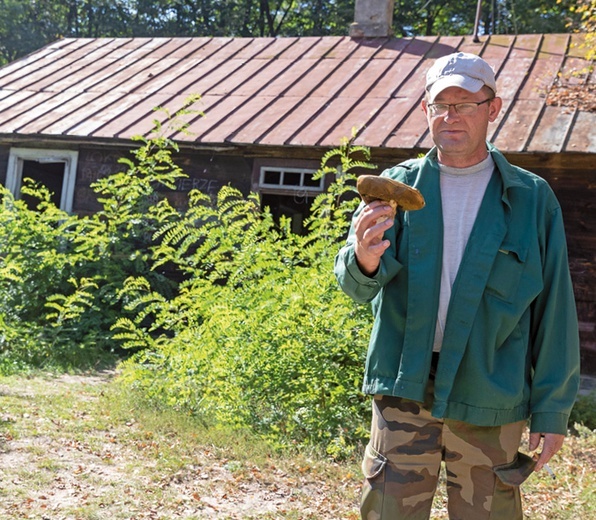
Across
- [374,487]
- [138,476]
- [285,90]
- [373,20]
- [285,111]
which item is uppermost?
[373,20]

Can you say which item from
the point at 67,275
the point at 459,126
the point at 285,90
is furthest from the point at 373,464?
the point at 285,90

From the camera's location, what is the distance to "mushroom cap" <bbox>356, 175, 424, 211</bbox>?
94.0 inches

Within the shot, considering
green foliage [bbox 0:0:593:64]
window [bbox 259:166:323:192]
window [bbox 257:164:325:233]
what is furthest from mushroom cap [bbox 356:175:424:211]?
green foliage [bbox 0:0:593:64]

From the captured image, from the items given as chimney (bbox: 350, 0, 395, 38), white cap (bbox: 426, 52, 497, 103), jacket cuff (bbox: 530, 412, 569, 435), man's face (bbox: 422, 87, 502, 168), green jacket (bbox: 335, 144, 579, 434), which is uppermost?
chimney (bbox: 350, 0, 395, 38)

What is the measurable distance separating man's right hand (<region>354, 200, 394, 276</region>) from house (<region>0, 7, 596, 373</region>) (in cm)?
667

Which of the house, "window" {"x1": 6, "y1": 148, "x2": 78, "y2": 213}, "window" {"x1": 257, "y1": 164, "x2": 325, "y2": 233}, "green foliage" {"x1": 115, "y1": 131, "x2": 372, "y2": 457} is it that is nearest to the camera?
"green foliage" {"x1": 115, "y1": 131, "x2": 372, "y2": 457}

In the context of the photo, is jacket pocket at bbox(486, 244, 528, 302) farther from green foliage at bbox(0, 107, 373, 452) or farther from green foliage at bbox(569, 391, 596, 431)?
green foliage at bbox(569, 391, 596, 431)

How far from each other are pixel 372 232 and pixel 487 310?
45cm

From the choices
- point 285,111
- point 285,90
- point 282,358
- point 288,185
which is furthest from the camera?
point 285,90

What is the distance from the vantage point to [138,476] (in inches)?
190

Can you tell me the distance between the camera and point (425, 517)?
251cm

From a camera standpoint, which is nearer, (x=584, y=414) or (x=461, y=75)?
(x=461, y=75)

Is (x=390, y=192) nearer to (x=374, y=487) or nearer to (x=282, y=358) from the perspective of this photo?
(x=374, y=487)

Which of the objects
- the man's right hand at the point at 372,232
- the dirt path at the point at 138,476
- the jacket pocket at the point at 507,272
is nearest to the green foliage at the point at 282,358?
the dirt path at the point at 138,476
